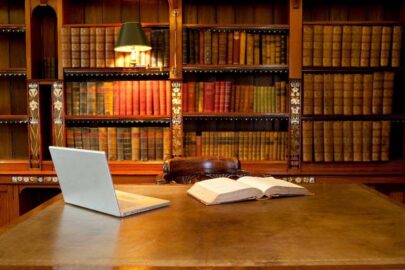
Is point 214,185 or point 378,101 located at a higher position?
point 378,101

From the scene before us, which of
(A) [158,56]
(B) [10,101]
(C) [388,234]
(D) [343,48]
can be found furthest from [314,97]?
(B) [10,101]

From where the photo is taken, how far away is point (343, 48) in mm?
3205

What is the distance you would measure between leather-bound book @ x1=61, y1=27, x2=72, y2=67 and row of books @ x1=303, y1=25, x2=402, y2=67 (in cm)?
175

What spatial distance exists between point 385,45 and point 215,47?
49.2 inches

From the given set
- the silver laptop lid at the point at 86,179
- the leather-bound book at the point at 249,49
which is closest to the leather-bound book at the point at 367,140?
the leather-bound book at the point at 249,49

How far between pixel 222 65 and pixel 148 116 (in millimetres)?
677

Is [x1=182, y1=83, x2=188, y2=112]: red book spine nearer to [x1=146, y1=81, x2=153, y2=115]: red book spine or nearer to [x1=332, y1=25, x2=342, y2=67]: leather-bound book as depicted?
[x1=146, y1=81, x2=153, y2=115]: red book spine

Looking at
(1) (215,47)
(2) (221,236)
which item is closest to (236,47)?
(1) (215,47)

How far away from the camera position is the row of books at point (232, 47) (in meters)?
3.25

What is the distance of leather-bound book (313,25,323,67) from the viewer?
3188 mm

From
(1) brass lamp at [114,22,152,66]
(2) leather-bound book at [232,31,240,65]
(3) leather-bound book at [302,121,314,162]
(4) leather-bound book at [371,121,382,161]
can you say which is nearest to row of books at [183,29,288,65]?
(2) leather-bound book at [232,31,240,65]

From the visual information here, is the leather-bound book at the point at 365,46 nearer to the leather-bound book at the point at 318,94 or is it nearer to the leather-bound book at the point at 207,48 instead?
the leather-bound book at the point at 318,94

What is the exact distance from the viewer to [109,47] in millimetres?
3254

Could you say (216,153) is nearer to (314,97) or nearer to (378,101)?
(314,97)
